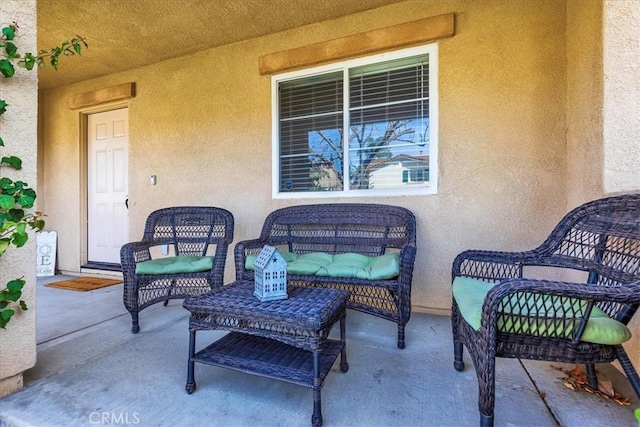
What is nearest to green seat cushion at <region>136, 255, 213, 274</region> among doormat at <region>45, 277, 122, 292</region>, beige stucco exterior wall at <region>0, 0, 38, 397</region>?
beige stucco exterior wall at <region>0, 0, 38, 397</region>

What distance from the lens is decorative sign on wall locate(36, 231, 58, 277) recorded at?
4.41m

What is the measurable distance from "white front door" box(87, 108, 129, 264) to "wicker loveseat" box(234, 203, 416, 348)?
265 cm

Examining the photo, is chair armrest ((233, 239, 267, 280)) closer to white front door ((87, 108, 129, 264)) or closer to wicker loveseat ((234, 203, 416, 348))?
wicker loveseat ((234, 203, 416, 348))

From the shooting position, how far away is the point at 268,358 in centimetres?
151

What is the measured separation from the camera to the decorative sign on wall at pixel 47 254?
14.5ft

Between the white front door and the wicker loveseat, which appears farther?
the white front door

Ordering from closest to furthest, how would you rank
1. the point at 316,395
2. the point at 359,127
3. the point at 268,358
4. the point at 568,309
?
the point at 568,309
the point at 316,395
the point at 268,358
the point at 359,127

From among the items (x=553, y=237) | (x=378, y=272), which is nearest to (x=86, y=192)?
(x=378, y=272)

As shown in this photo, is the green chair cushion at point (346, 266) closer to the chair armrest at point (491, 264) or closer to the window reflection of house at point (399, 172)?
the chair armrest at point (491, 264)

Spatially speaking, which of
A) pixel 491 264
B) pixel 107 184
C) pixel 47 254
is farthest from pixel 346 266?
pixel 47 254

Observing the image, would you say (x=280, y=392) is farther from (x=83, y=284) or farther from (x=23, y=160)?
(x=83, y=284)

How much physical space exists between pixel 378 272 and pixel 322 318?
88 cm

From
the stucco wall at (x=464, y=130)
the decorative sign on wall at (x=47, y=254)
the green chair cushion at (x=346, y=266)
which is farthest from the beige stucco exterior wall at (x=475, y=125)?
the decorative sign on wall at (x=47, y=254)

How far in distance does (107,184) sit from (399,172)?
406 cm
